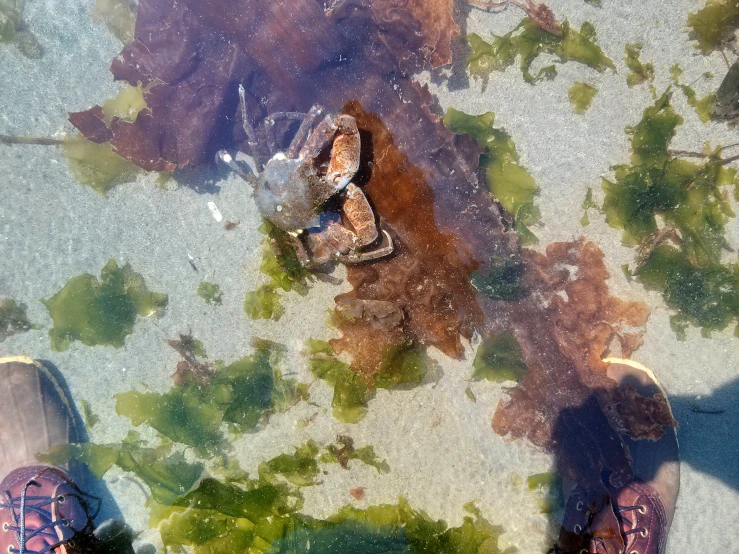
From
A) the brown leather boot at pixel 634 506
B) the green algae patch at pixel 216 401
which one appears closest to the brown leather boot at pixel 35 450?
Result: the green algae patch at pixel 216 401

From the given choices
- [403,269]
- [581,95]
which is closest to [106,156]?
[403,269]

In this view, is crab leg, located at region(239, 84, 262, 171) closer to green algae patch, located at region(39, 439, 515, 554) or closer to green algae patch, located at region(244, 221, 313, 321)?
green algae patch, located at region(244, 221, 313, 321)

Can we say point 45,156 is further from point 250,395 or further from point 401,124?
point 401,124

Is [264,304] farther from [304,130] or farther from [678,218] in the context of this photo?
[678,218]

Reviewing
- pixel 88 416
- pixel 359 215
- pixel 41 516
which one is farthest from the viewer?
pixel 88 416

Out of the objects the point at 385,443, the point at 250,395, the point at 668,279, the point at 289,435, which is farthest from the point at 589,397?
the point at 250,395

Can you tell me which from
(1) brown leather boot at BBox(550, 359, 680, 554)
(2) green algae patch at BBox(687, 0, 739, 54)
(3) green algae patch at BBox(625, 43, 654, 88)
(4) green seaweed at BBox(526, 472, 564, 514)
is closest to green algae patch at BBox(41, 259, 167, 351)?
(4) green seaweed at BBox(526, 472, 564, 514)
